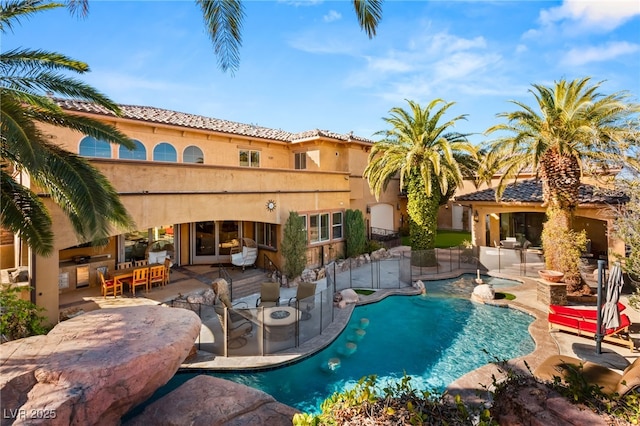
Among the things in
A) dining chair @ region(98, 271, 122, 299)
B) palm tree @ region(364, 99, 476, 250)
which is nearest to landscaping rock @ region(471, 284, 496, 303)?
palm tree @ region(364, 99, 476, 250)

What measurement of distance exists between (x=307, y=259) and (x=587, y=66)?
736 inches

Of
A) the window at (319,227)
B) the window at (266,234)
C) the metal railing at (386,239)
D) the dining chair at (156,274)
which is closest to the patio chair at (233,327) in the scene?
the dining chair at (156,274)

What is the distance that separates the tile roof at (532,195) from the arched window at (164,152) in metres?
21.4

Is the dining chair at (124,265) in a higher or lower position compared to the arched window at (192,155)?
lower

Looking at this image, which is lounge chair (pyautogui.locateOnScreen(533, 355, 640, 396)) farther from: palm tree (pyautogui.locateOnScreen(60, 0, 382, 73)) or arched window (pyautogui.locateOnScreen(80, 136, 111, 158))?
arched window (pyautogui.locateOnScreen(80, 136, 111, 158))

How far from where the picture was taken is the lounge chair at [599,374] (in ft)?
19.6

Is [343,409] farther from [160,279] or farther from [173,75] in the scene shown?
[160,279]

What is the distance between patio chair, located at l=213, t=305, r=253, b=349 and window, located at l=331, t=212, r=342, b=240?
1252 cm

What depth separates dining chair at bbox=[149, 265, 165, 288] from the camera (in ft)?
48.9

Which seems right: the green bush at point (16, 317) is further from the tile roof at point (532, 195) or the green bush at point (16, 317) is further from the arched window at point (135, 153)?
the tile roof at point (532, 195)

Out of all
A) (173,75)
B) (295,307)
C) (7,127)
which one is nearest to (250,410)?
(295,307)

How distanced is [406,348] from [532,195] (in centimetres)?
1729

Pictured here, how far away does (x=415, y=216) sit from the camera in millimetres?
22172

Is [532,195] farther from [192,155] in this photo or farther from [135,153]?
[135,153]
